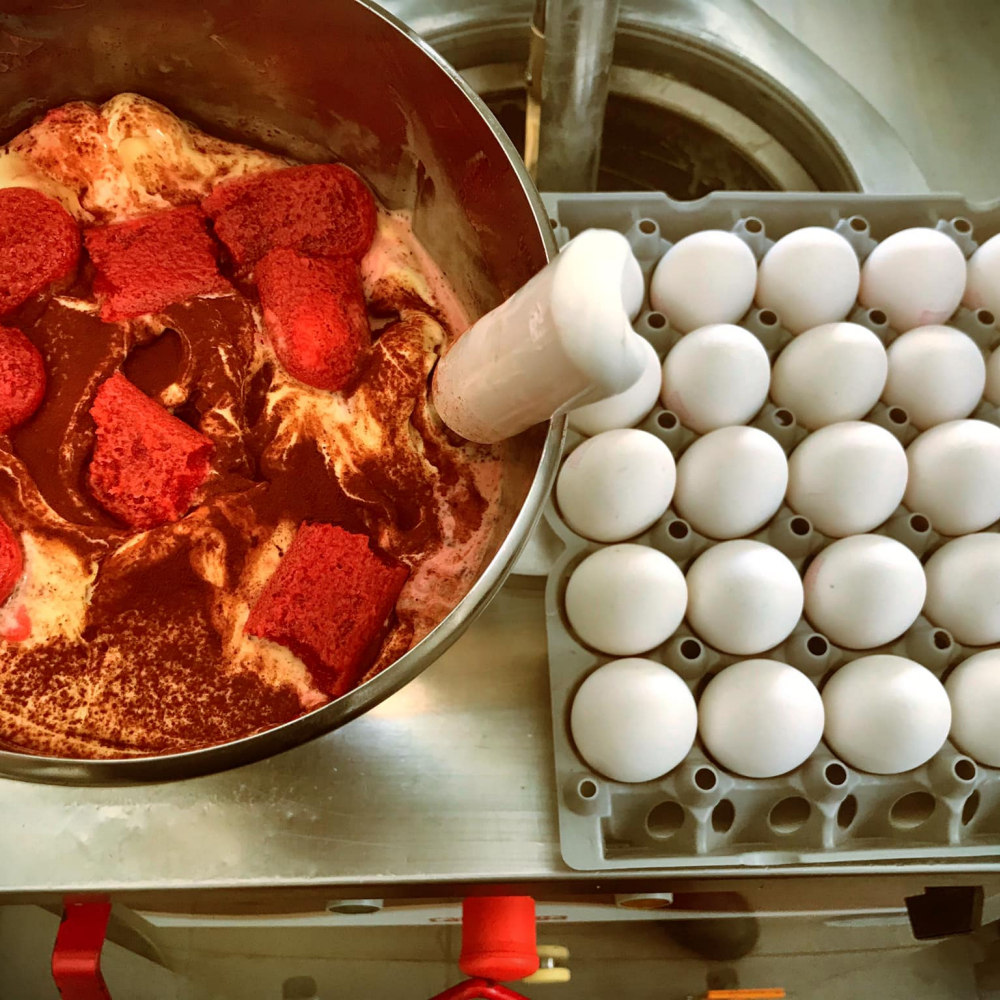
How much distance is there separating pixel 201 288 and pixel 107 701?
0.37m

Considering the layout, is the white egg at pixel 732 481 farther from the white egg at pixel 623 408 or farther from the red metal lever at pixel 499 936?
the red metal lever at pixel 499 936

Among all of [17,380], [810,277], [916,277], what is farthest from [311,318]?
[916,277]

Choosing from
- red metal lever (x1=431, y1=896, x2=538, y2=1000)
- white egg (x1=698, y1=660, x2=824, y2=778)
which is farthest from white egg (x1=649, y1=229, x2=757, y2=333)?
red metal lever (x1=431, y1=896, x2=538, y2=1000)

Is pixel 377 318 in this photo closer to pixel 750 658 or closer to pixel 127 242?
pixel 127 242

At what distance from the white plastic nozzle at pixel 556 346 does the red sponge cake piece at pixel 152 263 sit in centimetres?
31

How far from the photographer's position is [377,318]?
0.79 m

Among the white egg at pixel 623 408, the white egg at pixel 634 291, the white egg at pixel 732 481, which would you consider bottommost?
the white egg at pixel 732 481

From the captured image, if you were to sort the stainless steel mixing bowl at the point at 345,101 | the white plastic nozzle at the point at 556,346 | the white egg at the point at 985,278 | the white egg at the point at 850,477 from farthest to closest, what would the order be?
the white egg at the point at 985,278, the white egg at the point at 850,477, the stainless steel mixing bowl at the point at 345,101, the white plastic nozzle at the point at 556,346

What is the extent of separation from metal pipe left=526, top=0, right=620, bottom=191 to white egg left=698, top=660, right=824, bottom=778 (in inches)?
21.9

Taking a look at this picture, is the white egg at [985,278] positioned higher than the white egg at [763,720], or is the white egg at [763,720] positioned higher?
the white egg at [985,278]

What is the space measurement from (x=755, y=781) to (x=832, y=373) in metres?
0.37

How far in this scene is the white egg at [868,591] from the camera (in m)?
0.70

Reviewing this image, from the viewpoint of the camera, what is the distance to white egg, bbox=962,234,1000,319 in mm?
822

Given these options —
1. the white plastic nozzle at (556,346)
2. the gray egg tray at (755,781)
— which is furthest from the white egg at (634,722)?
the white plastic nozzle at (556,346)
